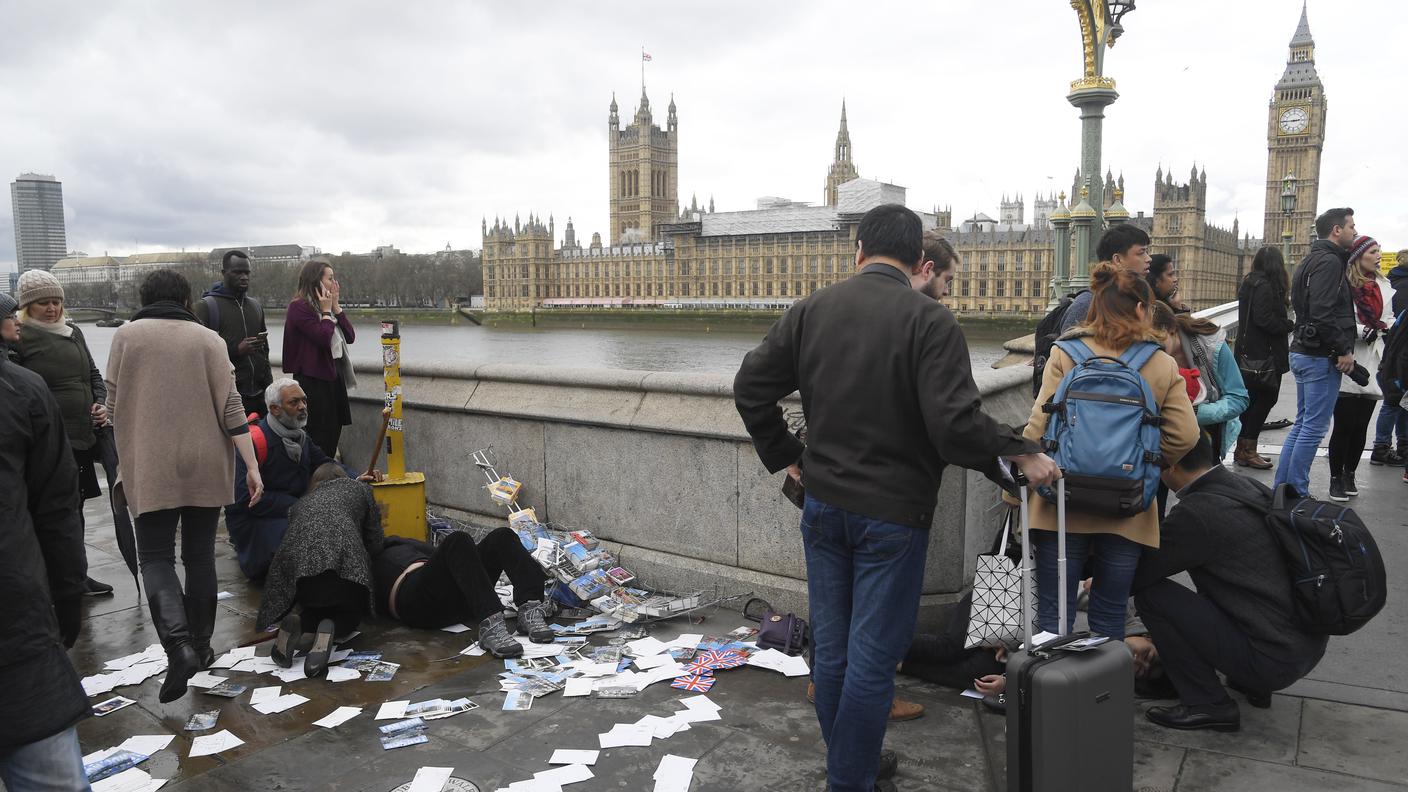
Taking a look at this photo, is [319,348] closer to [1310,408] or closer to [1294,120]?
[1310,408]

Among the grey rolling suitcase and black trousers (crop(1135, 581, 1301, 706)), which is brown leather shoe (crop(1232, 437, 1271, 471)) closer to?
black trousers (crop(1135, 581, 1301, 706))

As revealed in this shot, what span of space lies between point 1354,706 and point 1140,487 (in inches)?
50.1

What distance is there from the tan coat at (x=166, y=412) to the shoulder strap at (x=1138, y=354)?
135 inches

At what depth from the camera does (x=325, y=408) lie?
5.79 meters

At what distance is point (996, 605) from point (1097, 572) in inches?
17.6

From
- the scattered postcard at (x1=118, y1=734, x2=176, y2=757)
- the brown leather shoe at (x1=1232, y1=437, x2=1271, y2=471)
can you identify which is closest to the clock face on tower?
the brown leather shoe at (x1=1232, y1=437, x2=1271, y2=471)

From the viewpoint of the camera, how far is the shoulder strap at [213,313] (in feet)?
17.7

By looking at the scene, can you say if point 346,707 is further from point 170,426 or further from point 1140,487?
point 1140,487

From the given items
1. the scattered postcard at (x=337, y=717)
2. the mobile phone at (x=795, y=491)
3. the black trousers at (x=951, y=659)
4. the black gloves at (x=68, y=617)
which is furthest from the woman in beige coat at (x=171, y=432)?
the black trousers at (x=951, y=659)

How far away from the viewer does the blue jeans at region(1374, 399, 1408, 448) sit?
722 centimetres

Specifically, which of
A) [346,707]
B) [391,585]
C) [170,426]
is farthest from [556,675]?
[170,426]

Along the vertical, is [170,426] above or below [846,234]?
below

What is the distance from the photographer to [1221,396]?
383 centimetres

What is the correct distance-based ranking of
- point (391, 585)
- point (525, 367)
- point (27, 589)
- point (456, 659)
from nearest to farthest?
point (27, 589) < point (456, 659) < point (391, 585) < point (525, 367)
